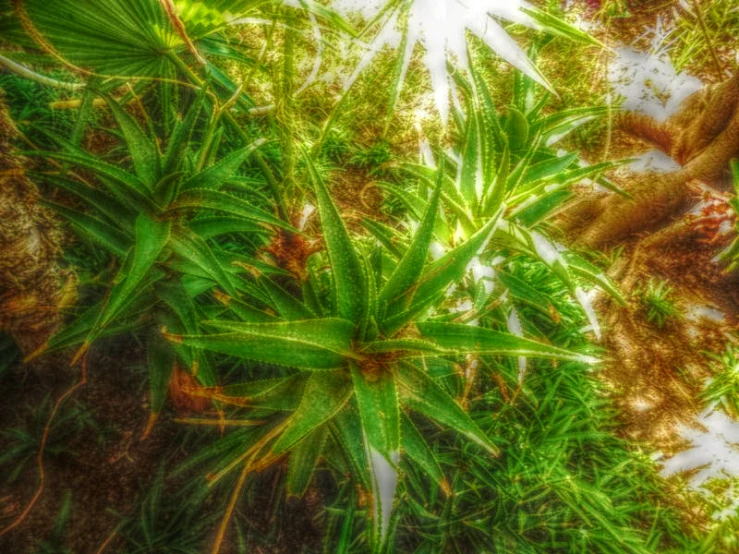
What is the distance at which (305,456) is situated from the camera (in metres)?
0.97

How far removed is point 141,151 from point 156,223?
0.19 metres

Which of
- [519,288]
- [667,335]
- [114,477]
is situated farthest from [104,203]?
[667,335]

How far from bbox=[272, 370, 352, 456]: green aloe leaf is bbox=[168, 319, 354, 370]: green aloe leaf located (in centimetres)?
4

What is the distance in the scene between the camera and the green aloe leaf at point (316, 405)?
2.17 ft

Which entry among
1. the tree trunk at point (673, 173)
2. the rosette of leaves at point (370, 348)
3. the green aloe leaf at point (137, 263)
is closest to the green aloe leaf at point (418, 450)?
the rosette of leaves at point (370, 348)

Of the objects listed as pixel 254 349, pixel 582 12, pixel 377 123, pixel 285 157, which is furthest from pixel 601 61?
pixel 254 349

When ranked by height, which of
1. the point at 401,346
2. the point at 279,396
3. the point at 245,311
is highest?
the point at 401,346

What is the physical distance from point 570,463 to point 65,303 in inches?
71.9

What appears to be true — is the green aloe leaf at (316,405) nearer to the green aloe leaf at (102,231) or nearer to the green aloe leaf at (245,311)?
the green aloe leaf at (245,311)

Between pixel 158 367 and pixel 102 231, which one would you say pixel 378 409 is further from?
pixel 102 231

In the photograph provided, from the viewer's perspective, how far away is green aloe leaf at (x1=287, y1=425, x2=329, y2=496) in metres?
0.95

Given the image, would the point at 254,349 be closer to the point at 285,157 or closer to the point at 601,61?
the point at 285,157

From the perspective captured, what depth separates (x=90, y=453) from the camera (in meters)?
1.27

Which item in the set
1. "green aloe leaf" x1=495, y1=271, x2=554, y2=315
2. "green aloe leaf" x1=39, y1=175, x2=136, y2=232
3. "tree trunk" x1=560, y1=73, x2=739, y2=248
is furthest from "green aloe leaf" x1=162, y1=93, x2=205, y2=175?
"tree trunk" x1=560, y1=73, x2=739, y2=248
